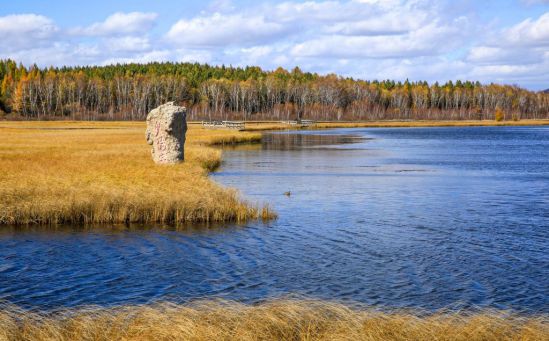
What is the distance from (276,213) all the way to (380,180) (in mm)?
16326

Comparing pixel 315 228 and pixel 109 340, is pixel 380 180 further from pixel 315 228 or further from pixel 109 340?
pixel 109 340

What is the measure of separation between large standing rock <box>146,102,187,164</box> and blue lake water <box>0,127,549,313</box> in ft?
32.1

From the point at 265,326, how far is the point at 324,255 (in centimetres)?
965

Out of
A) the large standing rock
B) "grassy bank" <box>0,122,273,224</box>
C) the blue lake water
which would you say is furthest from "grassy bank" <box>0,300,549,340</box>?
the large standing rock

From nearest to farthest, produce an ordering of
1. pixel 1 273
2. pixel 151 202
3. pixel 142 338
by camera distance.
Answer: pixel 142 338, pixel 1 273, pixel 151 202

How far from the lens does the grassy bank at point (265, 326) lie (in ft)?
38.8

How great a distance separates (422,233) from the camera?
25469 millimetres

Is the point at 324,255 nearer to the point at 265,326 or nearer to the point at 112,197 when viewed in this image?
the point at 265,326

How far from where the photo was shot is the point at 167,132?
4378cm

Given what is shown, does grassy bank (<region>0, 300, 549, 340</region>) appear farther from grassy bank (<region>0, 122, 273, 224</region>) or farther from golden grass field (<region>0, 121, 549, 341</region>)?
grassy bank (<region>0, 122, 273, 224</region>)

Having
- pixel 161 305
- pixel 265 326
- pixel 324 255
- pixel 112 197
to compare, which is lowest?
pixel 324 255

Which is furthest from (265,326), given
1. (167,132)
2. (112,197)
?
(167,132)

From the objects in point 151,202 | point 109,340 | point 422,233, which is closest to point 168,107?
point 151,202

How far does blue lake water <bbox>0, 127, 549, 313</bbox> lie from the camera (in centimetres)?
1730
